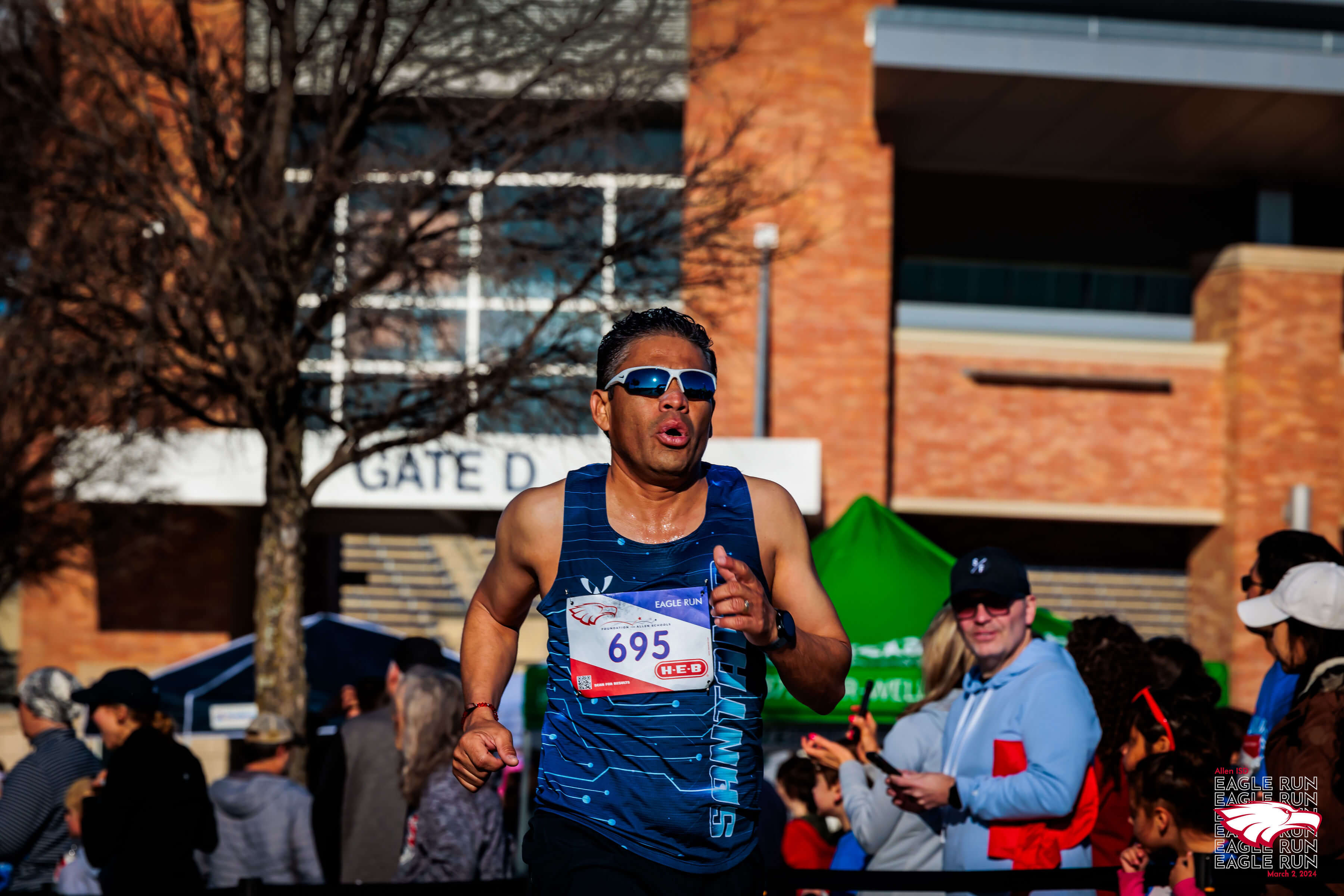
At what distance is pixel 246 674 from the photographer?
37.6ft

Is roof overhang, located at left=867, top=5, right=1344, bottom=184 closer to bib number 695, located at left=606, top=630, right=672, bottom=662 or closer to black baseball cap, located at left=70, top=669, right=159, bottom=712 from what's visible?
black baseball cap, located at left=70, top=669, right=159, bottom=712

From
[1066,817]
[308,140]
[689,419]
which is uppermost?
[308,140]

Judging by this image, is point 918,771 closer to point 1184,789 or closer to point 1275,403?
point 1184,789

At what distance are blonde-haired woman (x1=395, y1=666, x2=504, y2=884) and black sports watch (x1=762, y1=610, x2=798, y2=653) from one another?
2508 mm

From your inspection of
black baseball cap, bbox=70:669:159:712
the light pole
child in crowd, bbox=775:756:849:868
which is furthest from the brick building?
black baseball cap, bbox=70:669:159:712

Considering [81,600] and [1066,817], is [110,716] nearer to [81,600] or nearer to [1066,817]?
[1066,817]

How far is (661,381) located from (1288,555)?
2658 millimetres

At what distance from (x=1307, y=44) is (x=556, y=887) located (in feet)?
50.4

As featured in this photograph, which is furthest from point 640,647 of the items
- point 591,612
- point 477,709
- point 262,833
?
point 262,833

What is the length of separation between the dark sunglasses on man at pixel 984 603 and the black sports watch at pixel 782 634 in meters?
2.14

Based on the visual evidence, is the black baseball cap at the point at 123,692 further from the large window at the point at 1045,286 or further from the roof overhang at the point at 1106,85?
the large window at the point at 1045,286

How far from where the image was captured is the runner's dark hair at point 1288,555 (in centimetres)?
443

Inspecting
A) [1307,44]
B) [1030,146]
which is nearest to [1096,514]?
[1030,146]

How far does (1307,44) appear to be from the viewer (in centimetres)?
1511
